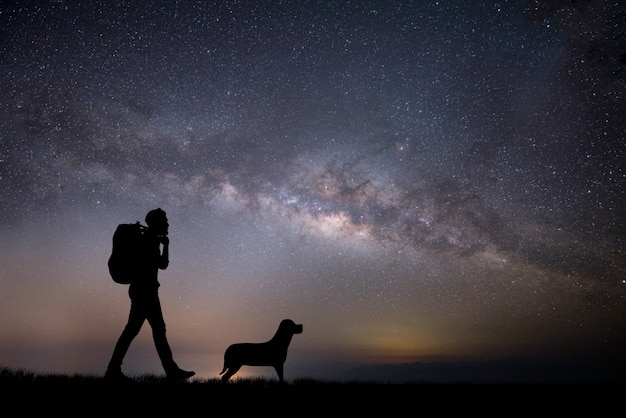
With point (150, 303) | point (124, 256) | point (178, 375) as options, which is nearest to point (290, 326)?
point (178, 375)

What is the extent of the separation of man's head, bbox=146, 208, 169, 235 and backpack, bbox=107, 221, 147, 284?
38 cm

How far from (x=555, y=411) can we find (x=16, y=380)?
6.17 meters

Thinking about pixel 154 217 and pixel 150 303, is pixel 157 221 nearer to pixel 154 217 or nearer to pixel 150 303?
pixel 154 217

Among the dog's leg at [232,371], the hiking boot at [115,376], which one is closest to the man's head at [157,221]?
the hiking boot at [115,376]

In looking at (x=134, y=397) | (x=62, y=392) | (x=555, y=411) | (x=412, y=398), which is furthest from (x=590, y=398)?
(x=62, y=392)

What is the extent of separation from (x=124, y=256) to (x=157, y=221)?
0.79 metres

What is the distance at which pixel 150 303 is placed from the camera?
6.53 metres

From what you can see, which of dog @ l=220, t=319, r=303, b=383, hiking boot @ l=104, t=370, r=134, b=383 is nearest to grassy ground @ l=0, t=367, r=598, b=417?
hiking boot @ l=104, t=370, r=134, b=383

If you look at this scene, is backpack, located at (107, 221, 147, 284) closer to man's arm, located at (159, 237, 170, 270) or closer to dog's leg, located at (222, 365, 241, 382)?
man's arm, located at (159, 237, 170, 270)

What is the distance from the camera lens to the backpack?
6433 millimetres

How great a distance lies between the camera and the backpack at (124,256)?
643cm

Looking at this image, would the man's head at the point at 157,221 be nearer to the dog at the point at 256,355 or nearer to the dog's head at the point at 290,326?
the dog at the point at 256,355

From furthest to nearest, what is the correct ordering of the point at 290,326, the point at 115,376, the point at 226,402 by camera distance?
1. the point at 290,326
2. the point at 115,376
3. the point at 226,402

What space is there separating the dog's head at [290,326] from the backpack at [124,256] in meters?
3.24
